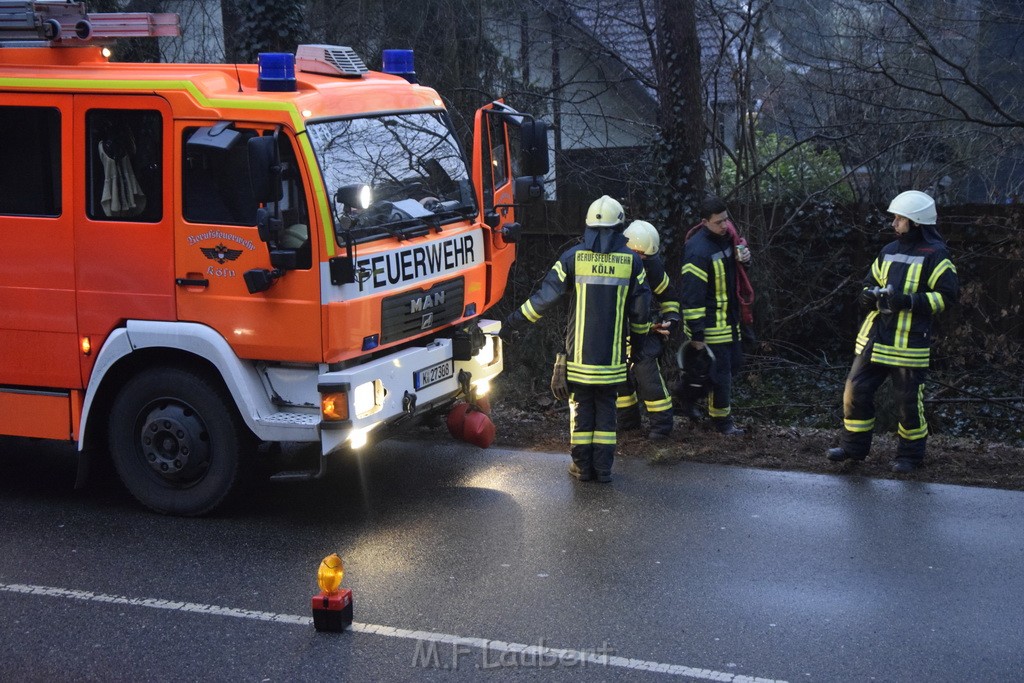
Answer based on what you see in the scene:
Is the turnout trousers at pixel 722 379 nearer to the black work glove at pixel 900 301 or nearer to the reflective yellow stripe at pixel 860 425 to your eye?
the reflective yellow stripe at pixel 860 425

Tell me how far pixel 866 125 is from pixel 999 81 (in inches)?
90.7

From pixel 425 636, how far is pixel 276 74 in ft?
9.78

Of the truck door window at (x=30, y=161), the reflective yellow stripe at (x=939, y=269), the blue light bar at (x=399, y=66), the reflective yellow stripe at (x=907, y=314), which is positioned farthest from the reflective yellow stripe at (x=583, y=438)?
the truck door window at (x=30, y=161)

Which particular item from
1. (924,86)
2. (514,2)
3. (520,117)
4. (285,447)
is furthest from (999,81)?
(285,447)

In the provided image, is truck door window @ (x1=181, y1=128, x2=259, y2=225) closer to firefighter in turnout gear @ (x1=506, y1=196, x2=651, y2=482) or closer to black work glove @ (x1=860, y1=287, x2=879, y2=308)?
firefighter in turnout gear @ (x1=506, y1=196, x2=651, y2=482)

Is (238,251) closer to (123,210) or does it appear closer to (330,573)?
(123,210)

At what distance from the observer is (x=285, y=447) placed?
7.88m

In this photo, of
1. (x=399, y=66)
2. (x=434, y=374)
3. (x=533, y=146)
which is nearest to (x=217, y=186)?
(x=434, y=374)

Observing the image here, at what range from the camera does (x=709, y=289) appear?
8086 millimetres

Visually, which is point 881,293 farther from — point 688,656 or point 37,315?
point 37,315

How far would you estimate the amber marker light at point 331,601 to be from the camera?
4895 millimetres

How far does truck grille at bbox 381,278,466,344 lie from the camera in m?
6.39

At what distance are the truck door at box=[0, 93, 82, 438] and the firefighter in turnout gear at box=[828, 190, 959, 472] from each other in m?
4.69

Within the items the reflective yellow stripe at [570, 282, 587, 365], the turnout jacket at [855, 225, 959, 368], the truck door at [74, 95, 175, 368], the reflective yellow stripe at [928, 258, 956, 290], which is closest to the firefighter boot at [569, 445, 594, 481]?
the reflective yellow stripe at [570, 282, 587, 365]
